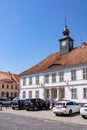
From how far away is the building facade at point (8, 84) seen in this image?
73.4m

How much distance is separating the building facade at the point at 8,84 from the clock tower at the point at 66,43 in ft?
Result: 113

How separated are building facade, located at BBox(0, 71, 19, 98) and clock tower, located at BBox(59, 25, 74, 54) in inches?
1355

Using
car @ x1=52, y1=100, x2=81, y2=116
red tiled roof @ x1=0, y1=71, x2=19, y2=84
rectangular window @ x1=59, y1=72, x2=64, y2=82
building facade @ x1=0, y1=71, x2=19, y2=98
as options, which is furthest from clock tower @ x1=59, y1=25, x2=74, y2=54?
red tiled roof @ x1=0, y1=71, x2=19, y2=84

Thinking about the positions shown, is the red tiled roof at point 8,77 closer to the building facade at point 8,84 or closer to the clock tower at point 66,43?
the building facade at point 8,84

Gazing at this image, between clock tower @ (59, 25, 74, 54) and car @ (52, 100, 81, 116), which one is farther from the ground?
clock tower @ (59, 25, 74, 54)

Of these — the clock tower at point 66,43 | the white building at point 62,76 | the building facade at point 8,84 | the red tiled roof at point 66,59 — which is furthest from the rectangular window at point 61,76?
the building facade at point 8,84

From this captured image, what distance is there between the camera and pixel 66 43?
145 feet

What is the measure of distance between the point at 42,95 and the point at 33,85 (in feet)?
10.6

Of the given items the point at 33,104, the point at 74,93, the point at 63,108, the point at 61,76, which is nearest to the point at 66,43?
the point at 61,76

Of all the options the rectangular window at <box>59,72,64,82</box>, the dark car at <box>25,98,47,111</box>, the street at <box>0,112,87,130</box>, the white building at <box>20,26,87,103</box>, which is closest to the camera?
the street at <box>0,112,87,130</box>

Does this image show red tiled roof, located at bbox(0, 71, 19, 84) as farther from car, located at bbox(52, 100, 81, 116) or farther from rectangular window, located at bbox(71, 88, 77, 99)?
car, located at bbox(52, 100, 81, 116)

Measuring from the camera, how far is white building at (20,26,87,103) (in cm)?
3566

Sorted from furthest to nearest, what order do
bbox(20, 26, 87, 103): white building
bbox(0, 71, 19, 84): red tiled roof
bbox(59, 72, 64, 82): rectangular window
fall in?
bbox(0, 71, 19, 84): red tiled roof → bbox(59, 72, 64, 82): rectangular window → bbox(20, 26, 87, 103): white building

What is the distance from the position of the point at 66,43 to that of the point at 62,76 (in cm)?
885
